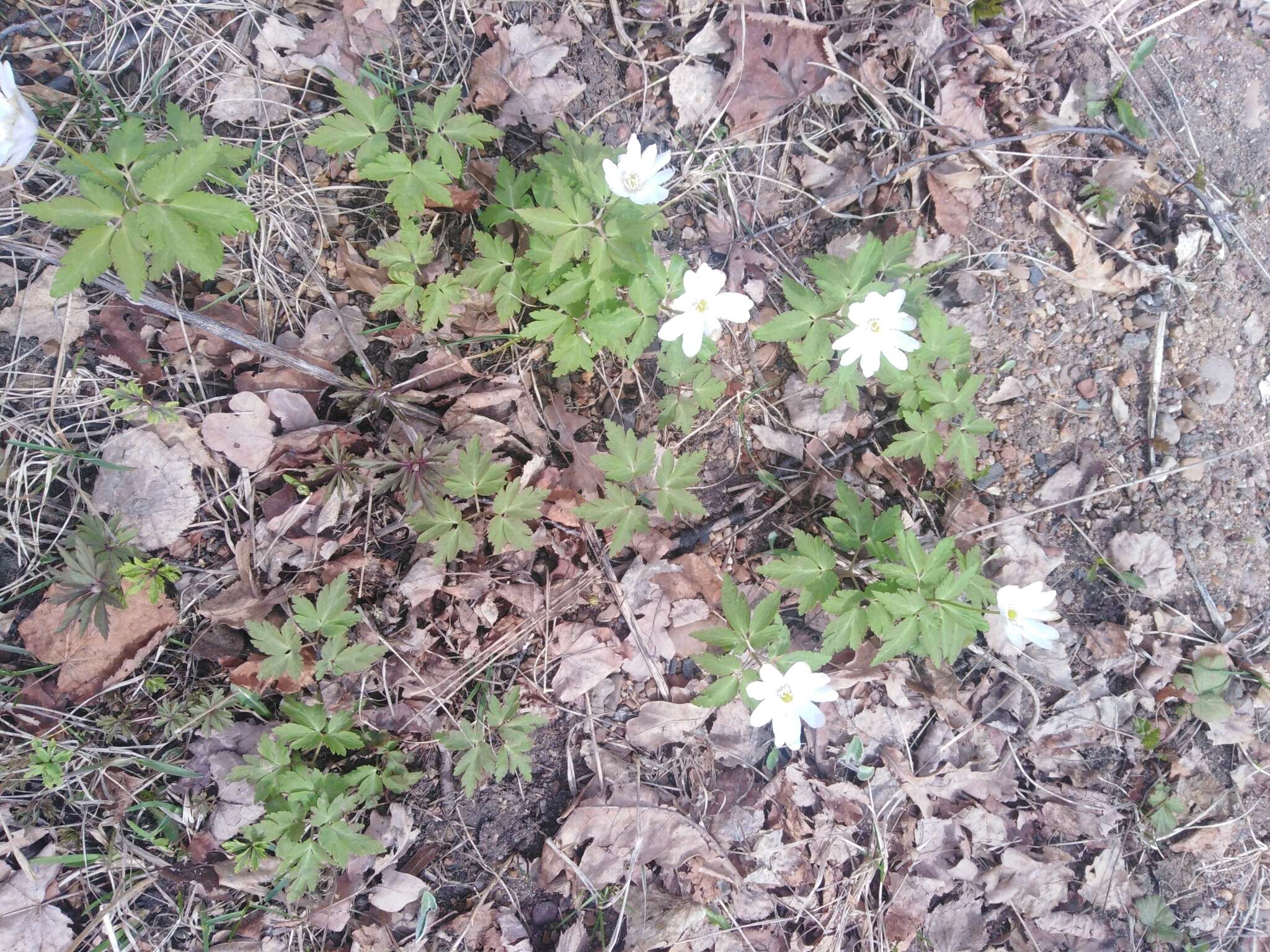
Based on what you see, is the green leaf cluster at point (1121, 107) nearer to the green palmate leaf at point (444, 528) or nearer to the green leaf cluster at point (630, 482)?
the green leaf cluster at point (630, 482)

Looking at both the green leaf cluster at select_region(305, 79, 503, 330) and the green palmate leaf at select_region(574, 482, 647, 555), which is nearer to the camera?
the green leaf cluster at select_region(305, 79, 503, 330)

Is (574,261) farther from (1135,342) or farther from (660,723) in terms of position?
(1135,342)

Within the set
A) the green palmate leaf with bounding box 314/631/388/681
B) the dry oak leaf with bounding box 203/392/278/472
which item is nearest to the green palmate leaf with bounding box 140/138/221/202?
the dry oak leaf with bounding box 203/392/278/472

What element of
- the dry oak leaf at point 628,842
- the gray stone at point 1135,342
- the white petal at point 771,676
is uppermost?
the gray stone at point 1135,342

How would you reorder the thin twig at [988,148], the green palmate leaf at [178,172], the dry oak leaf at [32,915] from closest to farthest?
the green palmate leaf at [178,172] → the dry oak leaf at [32,915] → the thin twig at [988,148]

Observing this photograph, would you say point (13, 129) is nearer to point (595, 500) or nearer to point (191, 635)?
point (191, 635)

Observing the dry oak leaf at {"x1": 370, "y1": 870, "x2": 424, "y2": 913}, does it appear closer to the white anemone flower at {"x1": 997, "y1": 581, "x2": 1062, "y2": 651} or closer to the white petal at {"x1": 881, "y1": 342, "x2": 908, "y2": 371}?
the white anemone flower at {"x1": 997, "y1": 581, "x2": 1062, "y2": 651}

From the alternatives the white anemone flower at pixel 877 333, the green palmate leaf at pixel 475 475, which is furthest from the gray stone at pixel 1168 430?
the green palmate leaf at pixel 475 475
